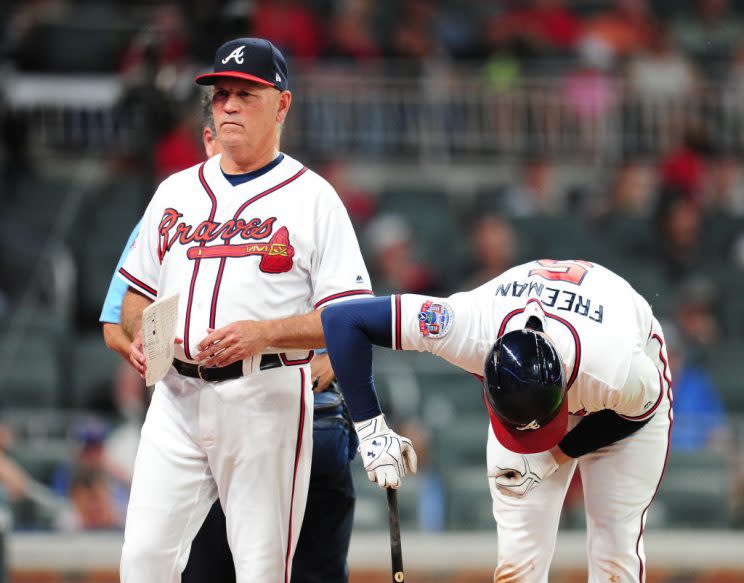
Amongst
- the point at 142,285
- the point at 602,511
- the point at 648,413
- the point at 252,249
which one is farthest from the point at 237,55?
the point at 602,511

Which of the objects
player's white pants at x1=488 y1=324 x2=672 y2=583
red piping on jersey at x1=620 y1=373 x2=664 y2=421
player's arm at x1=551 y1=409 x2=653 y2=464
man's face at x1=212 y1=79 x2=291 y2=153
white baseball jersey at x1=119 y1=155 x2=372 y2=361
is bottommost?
player's white pants at x1=488 y1=324 x2=672 y2=583

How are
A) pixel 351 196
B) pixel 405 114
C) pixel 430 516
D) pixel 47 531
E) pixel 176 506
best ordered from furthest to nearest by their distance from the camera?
pixel 405 114
pixel 351 196
pixel 430 516
pixel 47 531
pixel 176 506

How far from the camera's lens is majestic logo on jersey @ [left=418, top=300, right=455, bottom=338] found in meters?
3.83

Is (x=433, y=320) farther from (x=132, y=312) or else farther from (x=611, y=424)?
(x=132, y=312)

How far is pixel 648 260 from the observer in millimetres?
10195

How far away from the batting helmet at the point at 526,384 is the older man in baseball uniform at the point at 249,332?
1.61 ft

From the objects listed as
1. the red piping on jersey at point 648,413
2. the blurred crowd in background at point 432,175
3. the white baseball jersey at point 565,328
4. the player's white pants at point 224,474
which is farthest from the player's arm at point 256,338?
the blurred crowd in background at point 432,175

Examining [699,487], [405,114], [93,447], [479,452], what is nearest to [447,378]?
[479,452]

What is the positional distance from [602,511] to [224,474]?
123 centimetres

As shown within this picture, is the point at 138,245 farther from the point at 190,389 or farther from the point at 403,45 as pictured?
the point at 403,45

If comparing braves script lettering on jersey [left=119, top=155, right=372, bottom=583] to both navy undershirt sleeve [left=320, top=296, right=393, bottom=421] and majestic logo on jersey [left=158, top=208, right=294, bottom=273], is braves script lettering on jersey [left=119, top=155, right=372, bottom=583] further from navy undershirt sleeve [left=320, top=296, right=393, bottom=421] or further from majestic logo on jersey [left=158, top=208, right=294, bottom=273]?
navy undershirt sleeve [left=320, top=296, right=393, bottom=421]

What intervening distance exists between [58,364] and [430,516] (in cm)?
261

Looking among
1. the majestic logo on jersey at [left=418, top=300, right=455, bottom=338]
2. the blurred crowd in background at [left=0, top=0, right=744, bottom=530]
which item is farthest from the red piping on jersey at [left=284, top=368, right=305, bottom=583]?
the blurred crowd in background at [left=0, top=0, right=744, bottom=530]

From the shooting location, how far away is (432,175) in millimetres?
11164
